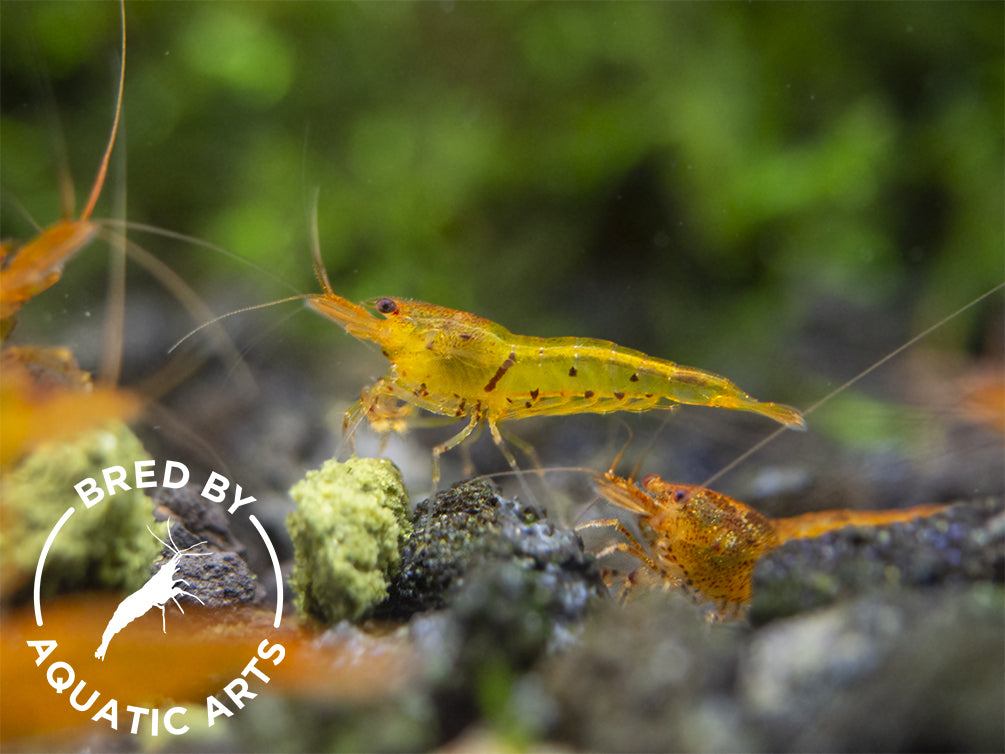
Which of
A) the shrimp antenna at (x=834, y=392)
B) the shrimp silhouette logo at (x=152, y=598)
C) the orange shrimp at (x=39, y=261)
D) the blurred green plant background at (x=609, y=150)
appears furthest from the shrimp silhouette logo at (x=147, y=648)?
the blurred green plant background at (x=609, y=150)

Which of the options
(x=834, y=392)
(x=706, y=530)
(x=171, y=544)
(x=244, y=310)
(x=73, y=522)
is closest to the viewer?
(x=73, y=522)

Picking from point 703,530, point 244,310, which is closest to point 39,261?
point 244,310

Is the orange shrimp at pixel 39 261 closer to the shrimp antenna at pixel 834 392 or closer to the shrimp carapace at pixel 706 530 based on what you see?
the shrimp carapace at pixel 706 530

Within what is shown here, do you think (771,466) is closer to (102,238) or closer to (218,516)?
(218,516)

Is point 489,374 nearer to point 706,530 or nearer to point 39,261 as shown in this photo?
point 706,530

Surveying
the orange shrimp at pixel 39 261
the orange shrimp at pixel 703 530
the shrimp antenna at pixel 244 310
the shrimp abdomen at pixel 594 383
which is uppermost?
the orange shrimp at pixel 39 261

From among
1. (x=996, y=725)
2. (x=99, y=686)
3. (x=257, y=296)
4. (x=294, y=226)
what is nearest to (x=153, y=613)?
(x=99, y=686)
